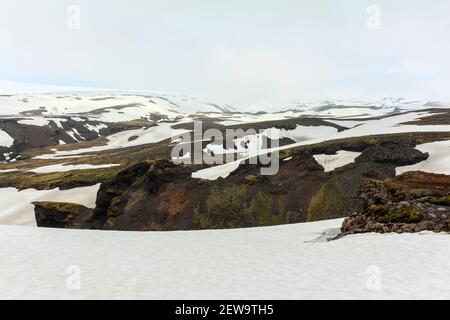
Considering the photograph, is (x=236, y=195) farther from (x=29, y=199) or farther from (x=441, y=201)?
(x=29, y=199)

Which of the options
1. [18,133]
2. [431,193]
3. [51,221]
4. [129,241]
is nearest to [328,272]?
[431,193]

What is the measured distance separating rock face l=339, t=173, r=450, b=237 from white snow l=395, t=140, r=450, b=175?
5.93 meters

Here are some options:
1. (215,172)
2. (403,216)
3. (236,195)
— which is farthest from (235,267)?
(215,172)

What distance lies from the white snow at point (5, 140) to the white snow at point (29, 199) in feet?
221

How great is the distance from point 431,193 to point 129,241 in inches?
815

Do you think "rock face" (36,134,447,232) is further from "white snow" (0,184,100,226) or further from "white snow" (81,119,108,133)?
"white snow" (81,119,108,133)

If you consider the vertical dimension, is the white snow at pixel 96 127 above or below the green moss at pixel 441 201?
below

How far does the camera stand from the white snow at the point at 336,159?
40.7 meters

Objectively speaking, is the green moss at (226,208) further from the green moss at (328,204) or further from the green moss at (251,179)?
the green moss at (328,204)

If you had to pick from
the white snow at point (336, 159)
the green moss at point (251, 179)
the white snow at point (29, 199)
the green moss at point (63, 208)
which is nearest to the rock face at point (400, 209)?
the white snow at point (336, 159)

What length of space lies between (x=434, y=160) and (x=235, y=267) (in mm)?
26822

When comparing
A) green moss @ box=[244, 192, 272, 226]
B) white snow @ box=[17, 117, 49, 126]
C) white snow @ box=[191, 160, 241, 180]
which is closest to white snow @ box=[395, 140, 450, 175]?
green moss @ box=[244, 192, 272, 226]

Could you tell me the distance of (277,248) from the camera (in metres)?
22.1

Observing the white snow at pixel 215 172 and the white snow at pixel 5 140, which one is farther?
the white snow at pixel 5 140
